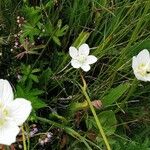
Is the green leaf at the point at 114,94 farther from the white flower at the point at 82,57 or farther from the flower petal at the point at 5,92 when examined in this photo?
the flower petal at the point at 5,92

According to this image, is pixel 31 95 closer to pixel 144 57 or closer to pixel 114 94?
pixel 114 94

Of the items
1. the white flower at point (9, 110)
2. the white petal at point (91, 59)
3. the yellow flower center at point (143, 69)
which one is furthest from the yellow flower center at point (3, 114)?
the white petal at point (91, 59)

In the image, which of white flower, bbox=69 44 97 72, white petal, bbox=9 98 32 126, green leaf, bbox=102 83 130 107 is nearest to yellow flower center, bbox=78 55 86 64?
white flower, bbox=69 44 97 72

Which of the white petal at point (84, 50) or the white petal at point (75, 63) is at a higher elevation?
the white petal at point (84, 50)

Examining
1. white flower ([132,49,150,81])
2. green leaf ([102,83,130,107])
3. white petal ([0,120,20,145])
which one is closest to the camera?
white petal ([0,120,20,145])

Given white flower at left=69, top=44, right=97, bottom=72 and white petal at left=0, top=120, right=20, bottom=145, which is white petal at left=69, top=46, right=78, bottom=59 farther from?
white petal at left=0, top=120, right=20, bottom=145

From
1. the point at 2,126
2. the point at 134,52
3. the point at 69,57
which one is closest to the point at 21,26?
the point at 69,57

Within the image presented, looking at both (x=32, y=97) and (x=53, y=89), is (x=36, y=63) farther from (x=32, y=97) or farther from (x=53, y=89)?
(x=32, y=97)
